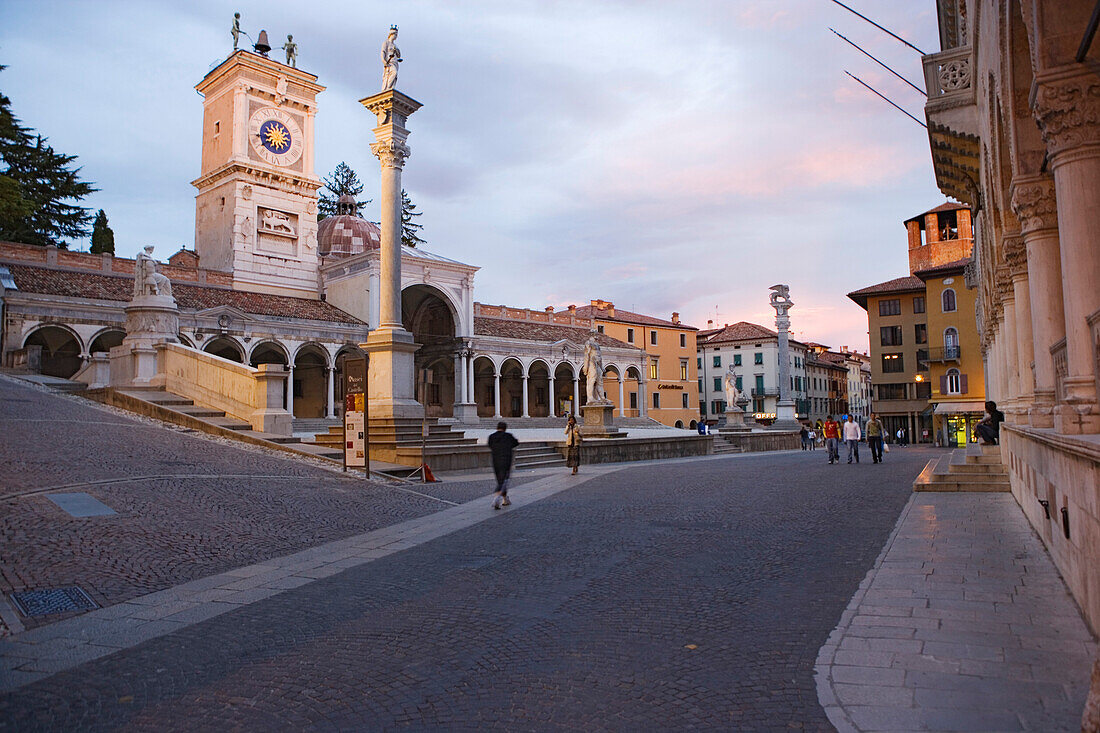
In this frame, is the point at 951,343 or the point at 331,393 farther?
the point at 951,343

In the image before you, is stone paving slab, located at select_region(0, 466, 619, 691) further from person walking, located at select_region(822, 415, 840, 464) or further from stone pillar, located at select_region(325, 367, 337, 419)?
stone pillar, located at select_region(325, 367, 337, 419)

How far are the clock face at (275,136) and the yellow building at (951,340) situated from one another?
4547 centimetres

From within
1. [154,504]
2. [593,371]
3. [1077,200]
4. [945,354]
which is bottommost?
[154,504]

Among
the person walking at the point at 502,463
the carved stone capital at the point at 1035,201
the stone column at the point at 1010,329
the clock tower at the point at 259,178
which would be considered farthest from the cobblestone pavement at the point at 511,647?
the clock tower at the point at 259,178

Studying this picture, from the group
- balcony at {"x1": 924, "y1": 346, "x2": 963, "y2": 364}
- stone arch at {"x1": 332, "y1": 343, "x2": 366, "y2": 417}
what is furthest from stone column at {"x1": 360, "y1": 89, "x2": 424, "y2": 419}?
balcony at {"x1": 924, "y1": 346, "x2": 963, "y2": 364}

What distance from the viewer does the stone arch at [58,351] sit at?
1353 inches

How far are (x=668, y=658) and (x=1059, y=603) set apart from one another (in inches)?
122

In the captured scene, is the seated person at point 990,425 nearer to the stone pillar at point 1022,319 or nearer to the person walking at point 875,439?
the stone pillar at point 1022,319

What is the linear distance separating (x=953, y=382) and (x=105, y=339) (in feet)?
177

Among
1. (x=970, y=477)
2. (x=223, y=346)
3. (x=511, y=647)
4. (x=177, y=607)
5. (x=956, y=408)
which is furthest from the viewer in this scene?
(x=956, y=408)

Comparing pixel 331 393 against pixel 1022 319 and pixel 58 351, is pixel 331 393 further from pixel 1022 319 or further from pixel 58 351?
pixel 1022 319

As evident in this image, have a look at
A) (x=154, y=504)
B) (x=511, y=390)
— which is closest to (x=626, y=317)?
(x=511, y=390)

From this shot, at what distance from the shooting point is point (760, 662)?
442cm

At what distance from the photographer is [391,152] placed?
59.5 feet
